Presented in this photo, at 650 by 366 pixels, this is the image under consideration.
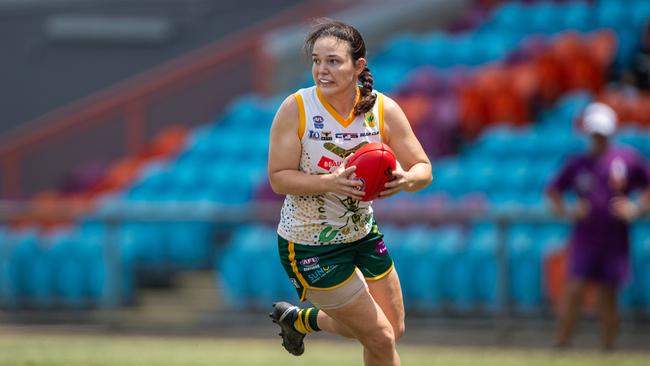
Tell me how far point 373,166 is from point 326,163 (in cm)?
38

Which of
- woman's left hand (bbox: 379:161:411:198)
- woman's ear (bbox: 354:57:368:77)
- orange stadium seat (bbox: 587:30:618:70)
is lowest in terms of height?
woman's left hand (bbox: 379:161:411:198)

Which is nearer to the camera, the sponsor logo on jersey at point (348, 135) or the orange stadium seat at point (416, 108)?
the sponsor logo on jersey at point (348, 135)

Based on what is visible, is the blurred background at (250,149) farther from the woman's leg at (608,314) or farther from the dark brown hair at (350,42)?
the dark brown hair at (350,42)

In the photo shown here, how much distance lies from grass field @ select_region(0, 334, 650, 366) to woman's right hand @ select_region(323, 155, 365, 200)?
340 centimetres

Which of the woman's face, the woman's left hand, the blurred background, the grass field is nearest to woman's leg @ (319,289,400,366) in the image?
the woman's left hand

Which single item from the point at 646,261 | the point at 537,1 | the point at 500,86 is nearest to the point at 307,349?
the point at 646,261

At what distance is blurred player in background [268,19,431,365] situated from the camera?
643 centimetres

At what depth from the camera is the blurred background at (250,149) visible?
492 inches

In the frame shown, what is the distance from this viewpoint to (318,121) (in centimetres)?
647

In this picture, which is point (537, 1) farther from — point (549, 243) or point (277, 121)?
point (277, 121)


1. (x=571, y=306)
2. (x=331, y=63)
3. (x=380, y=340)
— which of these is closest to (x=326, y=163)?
(x=331, y=63)

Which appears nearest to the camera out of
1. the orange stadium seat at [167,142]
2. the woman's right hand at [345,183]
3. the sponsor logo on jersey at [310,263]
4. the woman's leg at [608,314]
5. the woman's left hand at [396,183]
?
the woman's right hand at [345,183]

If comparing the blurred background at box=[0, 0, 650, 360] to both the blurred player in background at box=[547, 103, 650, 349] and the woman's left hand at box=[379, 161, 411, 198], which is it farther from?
the woman's left hand at box=[379, 161, 411, 198]

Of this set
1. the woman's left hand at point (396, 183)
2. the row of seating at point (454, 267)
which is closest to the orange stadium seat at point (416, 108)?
the row of seating at point (454, 267)
